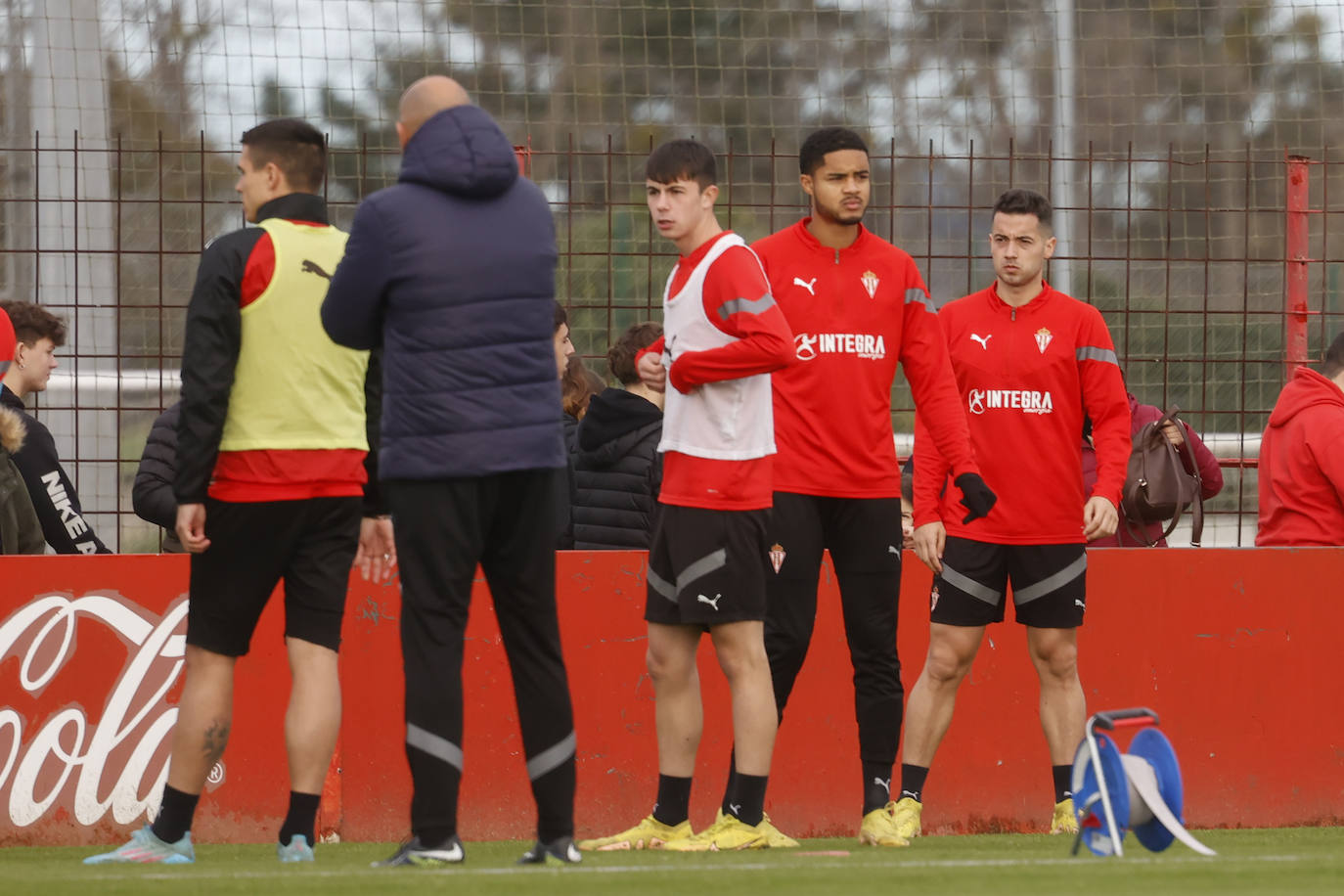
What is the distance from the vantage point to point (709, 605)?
5.21 meters

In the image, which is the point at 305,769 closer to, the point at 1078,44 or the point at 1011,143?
the point at 1011,143

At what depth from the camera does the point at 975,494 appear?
18.8 feet

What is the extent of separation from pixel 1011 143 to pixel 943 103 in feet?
34.4

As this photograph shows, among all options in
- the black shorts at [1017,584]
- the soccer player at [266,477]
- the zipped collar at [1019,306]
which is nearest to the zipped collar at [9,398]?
the soccer player at [266,477]

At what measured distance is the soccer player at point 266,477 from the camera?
496 centimetres

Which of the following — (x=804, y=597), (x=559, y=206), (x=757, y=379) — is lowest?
(x=804, y=597)

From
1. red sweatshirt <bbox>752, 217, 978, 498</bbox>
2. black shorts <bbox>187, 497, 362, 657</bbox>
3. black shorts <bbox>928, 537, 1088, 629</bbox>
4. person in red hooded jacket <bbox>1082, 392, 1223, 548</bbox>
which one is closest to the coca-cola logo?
black shorts <bbox>187, 497, 362, 657</bbox>

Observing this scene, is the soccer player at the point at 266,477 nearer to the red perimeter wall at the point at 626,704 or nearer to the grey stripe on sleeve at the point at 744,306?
the grey stripe on sleeve at the point at 744,306

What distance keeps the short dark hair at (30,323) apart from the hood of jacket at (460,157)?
2.99 meters

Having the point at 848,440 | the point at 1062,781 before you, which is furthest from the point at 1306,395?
the point at 848,440

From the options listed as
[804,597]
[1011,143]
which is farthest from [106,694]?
[1011,143]

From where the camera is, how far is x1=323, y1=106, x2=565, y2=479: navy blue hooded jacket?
461cm

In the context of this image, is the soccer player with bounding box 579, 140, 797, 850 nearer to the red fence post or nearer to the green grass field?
the green grass field

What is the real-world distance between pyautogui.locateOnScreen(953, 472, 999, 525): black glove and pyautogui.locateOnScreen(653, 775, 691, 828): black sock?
1.15 metres
